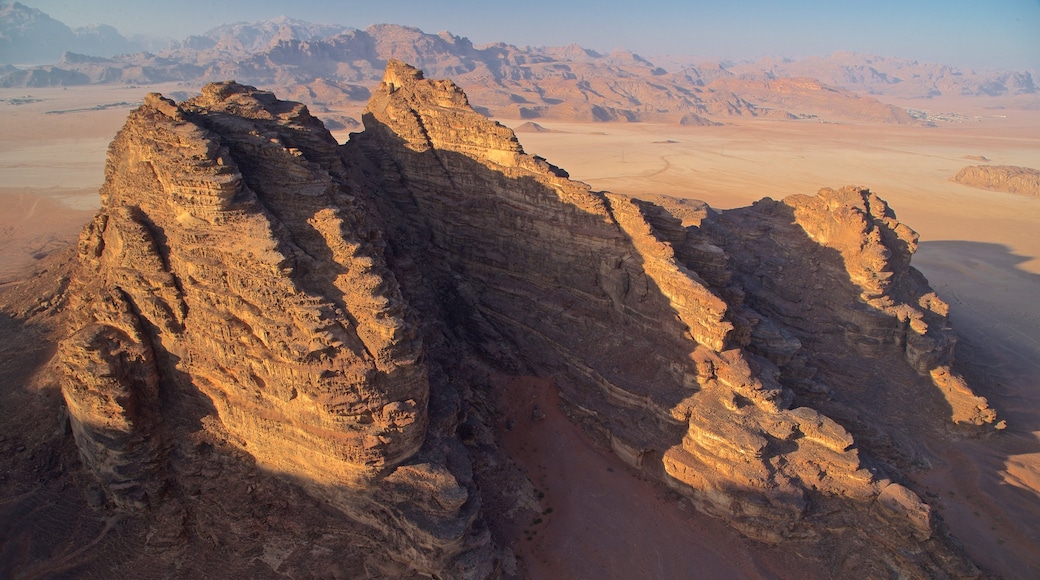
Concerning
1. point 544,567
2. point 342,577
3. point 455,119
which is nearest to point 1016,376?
point 544,567

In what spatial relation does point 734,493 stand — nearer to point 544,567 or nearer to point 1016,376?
point 544,567

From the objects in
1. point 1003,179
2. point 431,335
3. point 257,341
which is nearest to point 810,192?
point 1003,179

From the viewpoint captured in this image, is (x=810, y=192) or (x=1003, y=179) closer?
(x=810, y=192)

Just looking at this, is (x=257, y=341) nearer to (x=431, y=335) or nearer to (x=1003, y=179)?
(x=431, y=335)

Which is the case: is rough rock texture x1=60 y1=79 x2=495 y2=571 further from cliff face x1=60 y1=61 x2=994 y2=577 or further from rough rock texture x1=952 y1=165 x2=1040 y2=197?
rough rock texture x1=952 y1=165 x2=1040 y2=197

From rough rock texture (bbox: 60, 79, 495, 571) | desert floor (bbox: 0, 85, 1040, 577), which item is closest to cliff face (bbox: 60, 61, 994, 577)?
rough rock texture (bbox: 60, 79, 495, 571)
